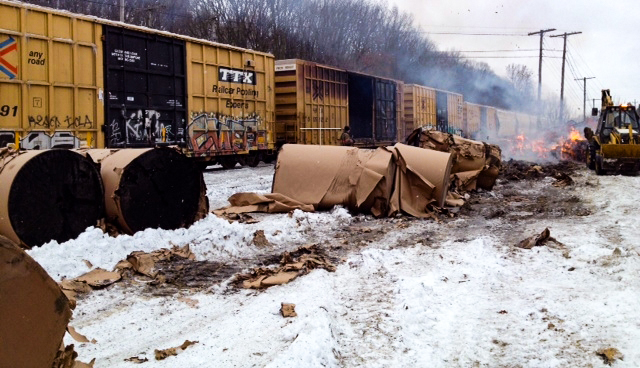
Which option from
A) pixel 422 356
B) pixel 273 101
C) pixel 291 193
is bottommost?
pixel 422 356

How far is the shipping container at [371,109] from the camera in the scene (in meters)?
23.6

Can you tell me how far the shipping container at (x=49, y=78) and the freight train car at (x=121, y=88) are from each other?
0.02 meters

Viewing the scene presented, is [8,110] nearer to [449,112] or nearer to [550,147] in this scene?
[449,112]

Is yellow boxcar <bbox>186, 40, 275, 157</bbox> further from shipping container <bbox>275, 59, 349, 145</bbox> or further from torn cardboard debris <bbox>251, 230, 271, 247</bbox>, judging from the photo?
torn cardboard debris <bbox>251, 230, 271, 247</bbox>

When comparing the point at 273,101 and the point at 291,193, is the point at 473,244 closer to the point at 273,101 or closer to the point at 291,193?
the point at 291,193

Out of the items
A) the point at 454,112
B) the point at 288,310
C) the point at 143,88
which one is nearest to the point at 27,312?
the point at 288,310

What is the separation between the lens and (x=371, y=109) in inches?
958

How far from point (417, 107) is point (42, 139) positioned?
839 inches

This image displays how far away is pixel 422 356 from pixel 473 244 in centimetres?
346

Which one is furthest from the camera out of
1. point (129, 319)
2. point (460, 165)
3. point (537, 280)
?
point (460, 165)

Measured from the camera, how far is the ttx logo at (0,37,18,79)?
10711mm

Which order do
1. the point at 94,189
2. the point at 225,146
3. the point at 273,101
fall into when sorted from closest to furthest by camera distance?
the point at 94,189 → the point at 225,146 → the point at 273,101

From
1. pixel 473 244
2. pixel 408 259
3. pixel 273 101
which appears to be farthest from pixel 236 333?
pixel 273 101

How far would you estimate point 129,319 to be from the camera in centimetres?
442
